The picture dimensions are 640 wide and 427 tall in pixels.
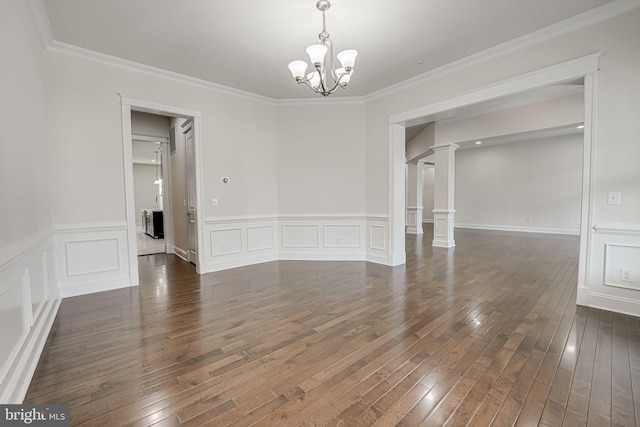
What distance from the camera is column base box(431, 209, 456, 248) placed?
7055 millimetres

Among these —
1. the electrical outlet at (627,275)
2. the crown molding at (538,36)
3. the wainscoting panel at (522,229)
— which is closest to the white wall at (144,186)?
the crown molding at (538,36)

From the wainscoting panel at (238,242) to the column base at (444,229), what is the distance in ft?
13.8

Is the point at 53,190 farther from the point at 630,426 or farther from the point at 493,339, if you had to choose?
the point at 630,426

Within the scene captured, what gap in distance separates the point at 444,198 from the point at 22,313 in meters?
7.51

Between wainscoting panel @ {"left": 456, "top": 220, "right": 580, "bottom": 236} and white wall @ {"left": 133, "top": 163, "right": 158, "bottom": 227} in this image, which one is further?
white wall @ {"left": 133, "top": 163, "right": 158, "bottom": 227}

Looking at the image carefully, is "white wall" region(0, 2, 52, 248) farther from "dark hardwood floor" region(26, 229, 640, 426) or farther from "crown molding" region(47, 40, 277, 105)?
"dark hardwood floor" region(26, 229, 640, 426)

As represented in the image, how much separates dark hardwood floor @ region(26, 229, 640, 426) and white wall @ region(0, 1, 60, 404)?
237 millimetres

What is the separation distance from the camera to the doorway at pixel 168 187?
155 inches

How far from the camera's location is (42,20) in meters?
2.90

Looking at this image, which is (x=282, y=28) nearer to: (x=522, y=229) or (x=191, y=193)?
(x=191, y=193)

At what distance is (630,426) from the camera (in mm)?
1524

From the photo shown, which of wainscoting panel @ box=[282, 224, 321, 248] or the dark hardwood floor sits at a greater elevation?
wainscoting panel @ box=[282, 224, 321, 248]

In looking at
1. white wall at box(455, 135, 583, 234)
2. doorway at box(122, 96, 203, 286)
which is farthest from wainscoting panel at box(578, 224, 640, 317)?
white wall at box(455, 135, 583, 234)

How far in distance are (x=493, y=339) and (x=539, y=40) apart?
3.35 meters
